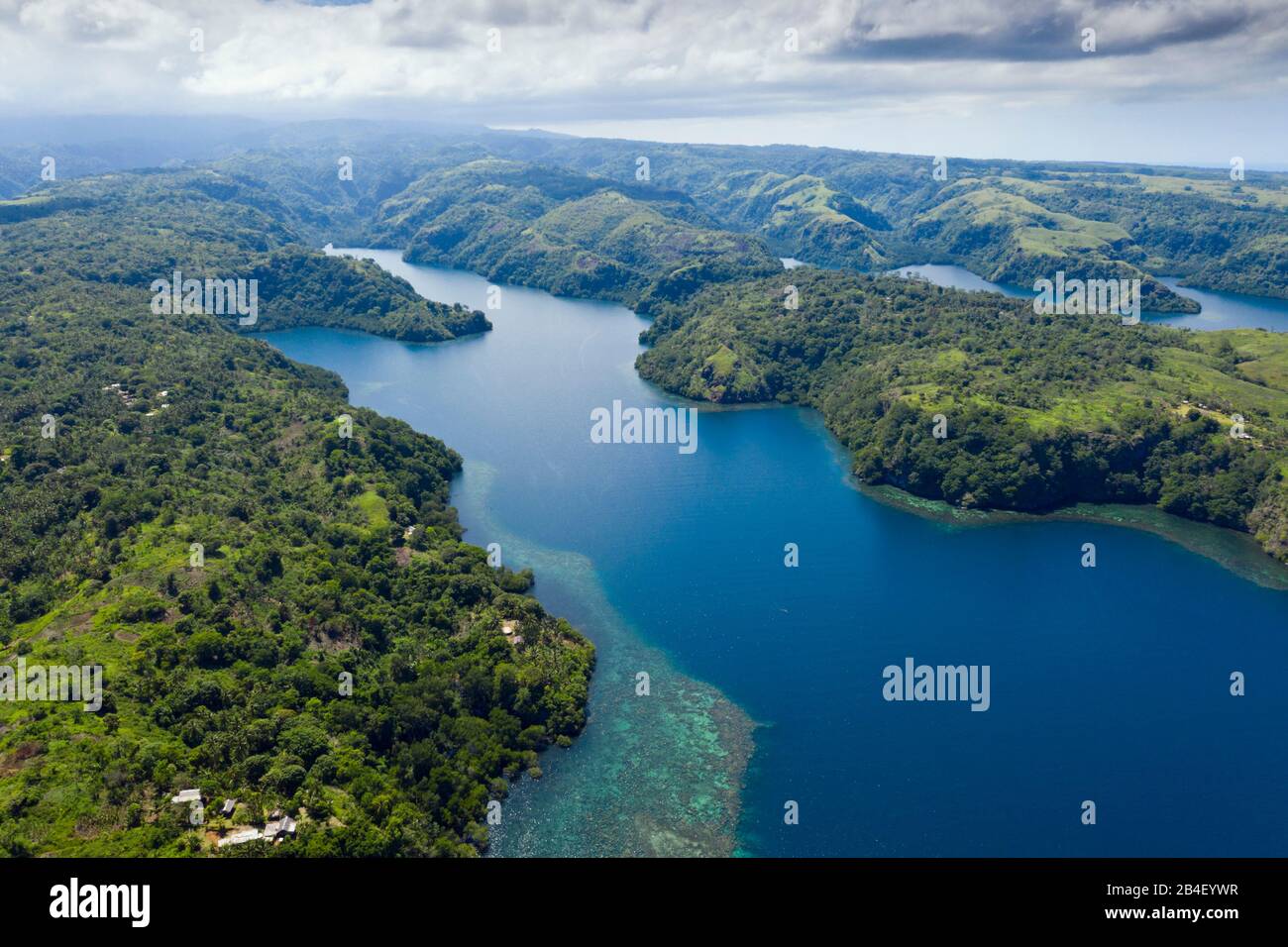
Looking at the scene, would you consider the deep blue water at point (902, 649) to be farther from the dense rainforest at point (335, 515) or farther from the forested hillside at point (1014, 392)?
the forested hillside at point (1014, 392)

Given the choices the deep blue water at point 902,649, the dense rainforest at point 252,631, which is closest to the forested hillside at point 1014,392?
the deep blue water at point 902,649

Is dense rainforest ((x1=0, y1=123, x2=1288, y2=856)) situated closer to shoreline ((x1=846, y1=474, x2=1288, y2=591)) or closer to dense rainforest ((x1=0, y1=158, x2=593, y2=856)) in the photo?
dense rainforest ((x1=0, y1=158, x2=593, y2=856))

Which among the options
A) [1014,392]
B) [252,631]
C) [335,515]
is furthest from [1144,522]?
[252,631]

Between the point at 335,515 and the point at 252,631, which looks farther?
the point at 335,515


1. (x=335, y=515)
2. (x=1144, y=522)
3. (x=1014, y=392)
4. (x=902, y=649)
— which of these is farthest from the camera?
(x=1014, y=392)

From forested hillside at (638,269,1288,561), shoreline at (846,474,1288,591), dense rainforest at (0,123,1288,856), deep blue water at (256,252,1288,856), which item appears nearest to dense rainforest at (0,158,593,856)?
dense rainforest at (0,123,1288,856)

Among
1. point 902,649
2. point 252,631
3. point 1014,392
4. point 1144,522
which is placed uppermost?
point 1014,392

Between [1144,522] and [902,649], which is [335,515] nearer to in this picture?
[902,649]
